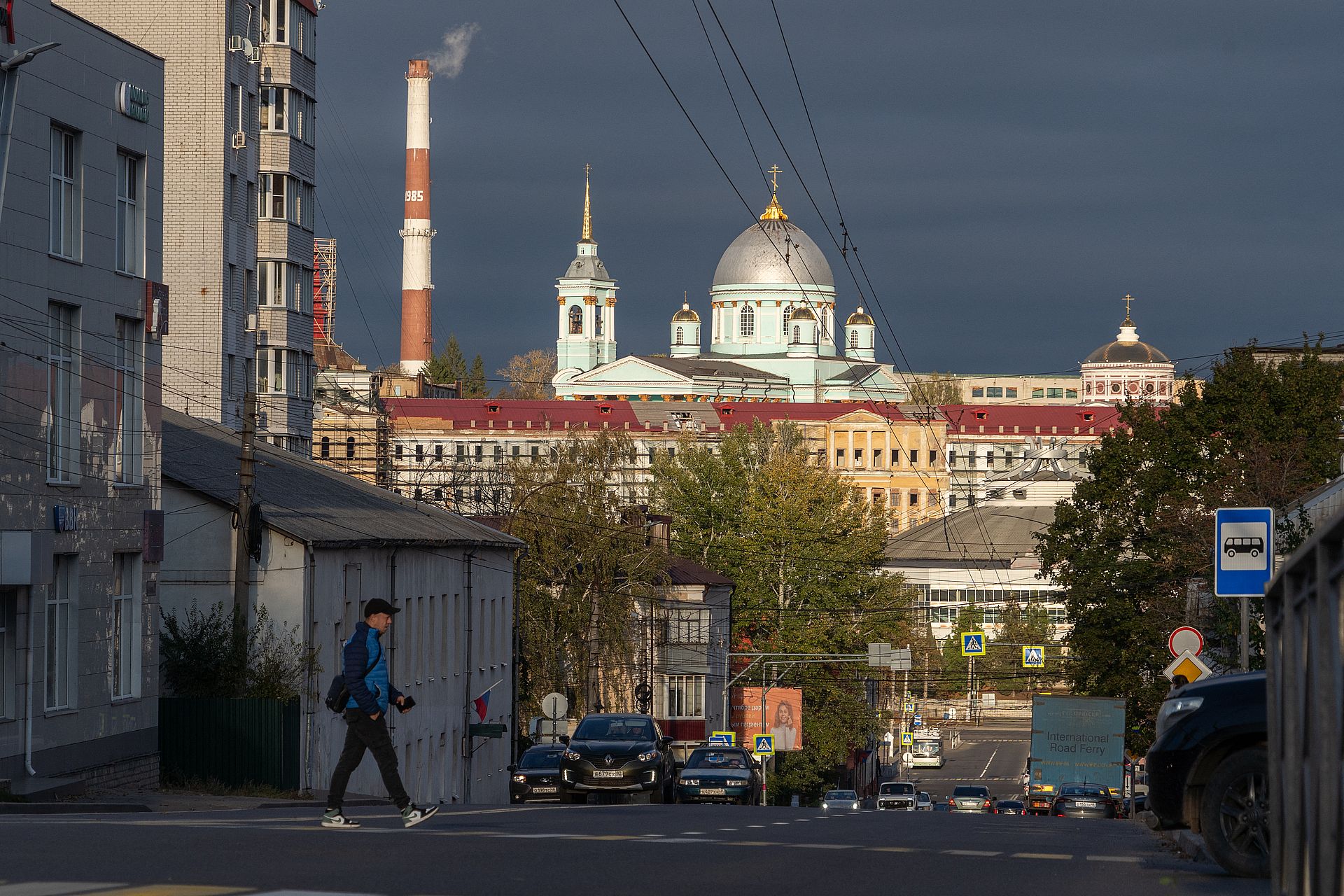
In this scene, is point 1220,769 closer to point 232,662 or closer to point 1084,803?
point 232,662

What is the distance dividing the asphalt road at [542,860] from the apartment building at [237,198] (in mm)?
42295

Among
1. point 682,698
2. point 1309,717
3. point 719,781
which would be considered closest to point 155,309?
point 719,781

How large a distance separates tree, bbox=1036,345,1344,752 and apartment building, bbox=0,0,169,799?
95.0 feet

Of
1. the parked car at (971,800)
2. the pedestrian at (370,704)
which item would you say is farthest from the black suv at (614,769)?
the parked car at (971,800)

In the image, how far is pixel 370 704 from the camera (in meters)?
14.1

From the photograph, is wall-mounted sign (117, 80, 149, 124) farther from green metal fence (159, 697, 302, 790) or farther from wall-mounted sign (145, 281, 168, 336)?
green metal fence (159, 697, 302, 790)

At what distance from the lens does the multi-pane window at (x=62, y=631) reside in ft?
85.7

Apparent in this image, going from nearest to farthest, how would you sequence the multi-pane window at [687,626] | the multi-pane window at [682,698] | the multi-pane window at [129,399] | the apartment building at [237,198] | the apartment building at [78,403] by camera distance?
the apartment building at [78,403], the multi-pane window at [129,399], the apartment building at [237,198], the multi-pane window at [682,698], the multi-pane window at [687,626]

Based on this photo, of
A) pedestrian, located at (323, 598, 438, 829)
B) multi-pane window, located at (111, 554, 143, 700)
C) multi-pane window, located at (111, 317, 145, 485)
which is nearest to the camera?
pedestrian, located at (323, 598, 438, 829)

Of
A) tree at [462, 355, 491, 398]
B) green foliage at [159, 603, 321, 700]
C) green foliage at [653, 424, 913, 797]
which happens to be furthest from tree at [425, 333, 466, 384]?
green foliage at [159, 603, 321, 700]

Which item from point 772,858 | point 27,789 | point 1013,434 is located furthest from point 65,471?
point 1013,434

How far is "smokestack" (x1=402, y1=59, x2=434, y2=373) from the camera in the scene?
130 m

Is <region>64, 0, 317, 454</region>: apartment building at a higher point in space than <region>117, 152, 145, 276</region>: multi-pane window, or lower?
higher

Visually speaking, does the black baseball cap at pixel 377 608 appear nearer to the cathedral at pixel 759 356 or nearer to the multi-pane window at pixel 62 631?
the multi-pane window at pixel 62 631
